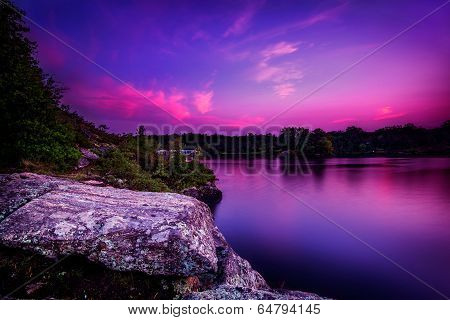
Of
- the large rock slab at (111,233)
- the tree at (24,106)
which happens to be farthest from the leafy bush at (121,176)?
the large rock slab at (111,233)

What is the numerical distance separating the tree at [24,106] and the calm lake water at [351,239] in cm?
868

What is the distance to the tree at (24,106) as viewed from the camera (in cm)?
814

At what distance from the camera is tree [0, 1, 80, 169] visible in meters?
8.14

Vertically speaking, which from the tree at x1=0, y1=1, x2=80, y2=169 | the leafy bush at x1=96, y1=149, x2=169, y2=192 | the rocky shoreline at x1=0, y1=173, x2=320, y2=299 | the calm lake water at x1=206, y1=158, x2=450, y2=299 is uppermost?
the tree at x1=0, y1=1, x2=80, y2=169

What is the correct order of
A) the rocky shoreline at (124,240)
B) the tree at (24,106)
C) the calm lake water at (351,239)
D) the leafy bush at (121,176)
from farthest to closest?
the leafy bush at (121,176) < the calm lake water at (351,239) < the tree at (24,106) < the rocky shoreline at (124,240)

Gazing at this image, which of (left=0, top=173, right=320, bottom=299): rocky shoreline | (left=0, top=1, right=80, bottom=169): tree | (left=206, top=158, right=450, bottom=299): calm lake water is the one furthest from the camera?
(left=206, top=158, right=450, bottom=299): calm lake water

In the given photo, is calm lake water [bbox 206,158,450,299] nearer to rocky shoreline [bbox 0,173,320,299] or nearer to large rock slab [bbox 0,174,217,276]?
rocky shoreline [bbox 0,173,320,299]

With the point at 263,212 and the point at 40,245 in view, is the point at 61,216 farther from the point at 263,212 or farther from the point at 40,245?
the point at 263,212

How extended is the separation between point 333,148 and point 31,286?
8612 centimetres

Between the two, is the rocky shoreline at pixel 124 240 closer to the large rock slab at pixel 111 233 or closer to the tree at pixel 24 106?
the large rock slab at pixel 111 233

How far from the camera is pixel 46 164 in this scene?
9.18 meters

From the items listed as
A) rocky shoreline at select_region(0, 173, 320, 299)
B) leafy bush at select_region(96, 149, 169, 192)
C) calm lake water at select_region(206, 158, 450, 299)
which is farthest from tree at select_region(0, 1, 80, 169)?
calm lake water at select_region(206, 158, 450, 299)

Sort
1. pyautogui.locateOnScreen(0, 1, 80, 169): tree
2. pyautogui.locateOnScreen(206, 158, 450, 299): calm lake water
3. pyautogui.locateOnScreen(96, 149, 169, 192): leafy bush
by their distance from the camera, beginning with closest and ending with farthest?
1. pyautogui.locateOnScreen(0, 1, 80, 169): tree
2. pyautogui.locateOnScreen(206, 158, 450, 299): calm lake water
3. pyautogui.locateOnScreen(96, 149, 169, 192): leafy bush
